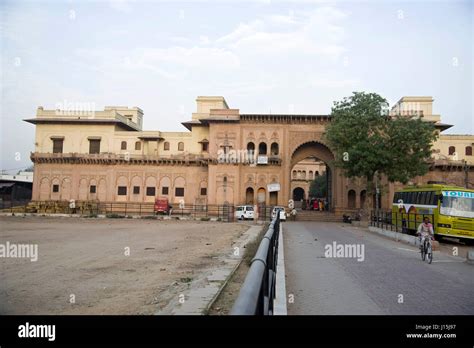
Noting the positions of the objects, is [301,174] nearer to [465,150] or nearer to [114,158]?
[465,150]

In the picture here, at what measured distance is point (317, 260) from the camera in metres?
13.6

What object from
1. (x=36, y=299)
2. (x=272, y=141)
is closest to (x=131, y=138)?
(x=272, y=141)

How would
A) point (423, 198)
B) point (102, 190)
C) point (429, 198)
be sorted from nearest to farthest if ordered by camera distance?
point (429, 198) → point (423, 198) → point (102, 190)

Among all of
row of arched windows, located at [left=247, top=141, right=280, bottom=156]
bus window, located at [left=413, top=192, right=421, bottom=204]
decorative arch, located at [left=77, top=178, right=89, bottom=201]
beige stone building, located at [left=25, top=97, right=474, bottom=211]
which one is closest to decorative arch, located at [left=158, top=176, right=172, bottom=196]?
beige stone building, located at [left=25, top=97, right=474, bottom=211]

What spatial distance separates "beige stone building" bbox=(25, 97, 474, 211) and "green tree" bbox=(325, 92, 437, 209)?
1117cm

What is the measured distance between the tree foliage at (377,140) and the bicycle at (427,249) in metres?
22.1

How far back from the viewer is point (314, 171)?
9012 centimetres

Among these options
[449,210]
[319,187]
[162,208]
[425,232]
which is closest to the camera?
[425,232]

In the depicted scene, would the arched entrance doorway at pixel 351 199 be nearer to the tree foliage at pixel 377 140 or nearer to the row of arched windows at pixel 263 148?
the row of arched windows at pixel 263 148

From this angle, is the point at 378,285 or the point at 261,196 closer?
the point at 378,285

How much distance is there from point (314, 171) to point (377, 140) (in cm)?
5443

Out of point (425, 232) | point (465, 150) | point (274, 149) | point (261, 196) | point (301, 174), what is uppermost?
point (465, 150)

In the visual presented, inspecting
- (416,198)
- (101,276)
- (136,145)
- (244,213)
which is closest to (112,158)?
(136,145)

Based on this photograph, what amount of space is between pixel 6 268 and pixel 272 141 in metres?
40.5
